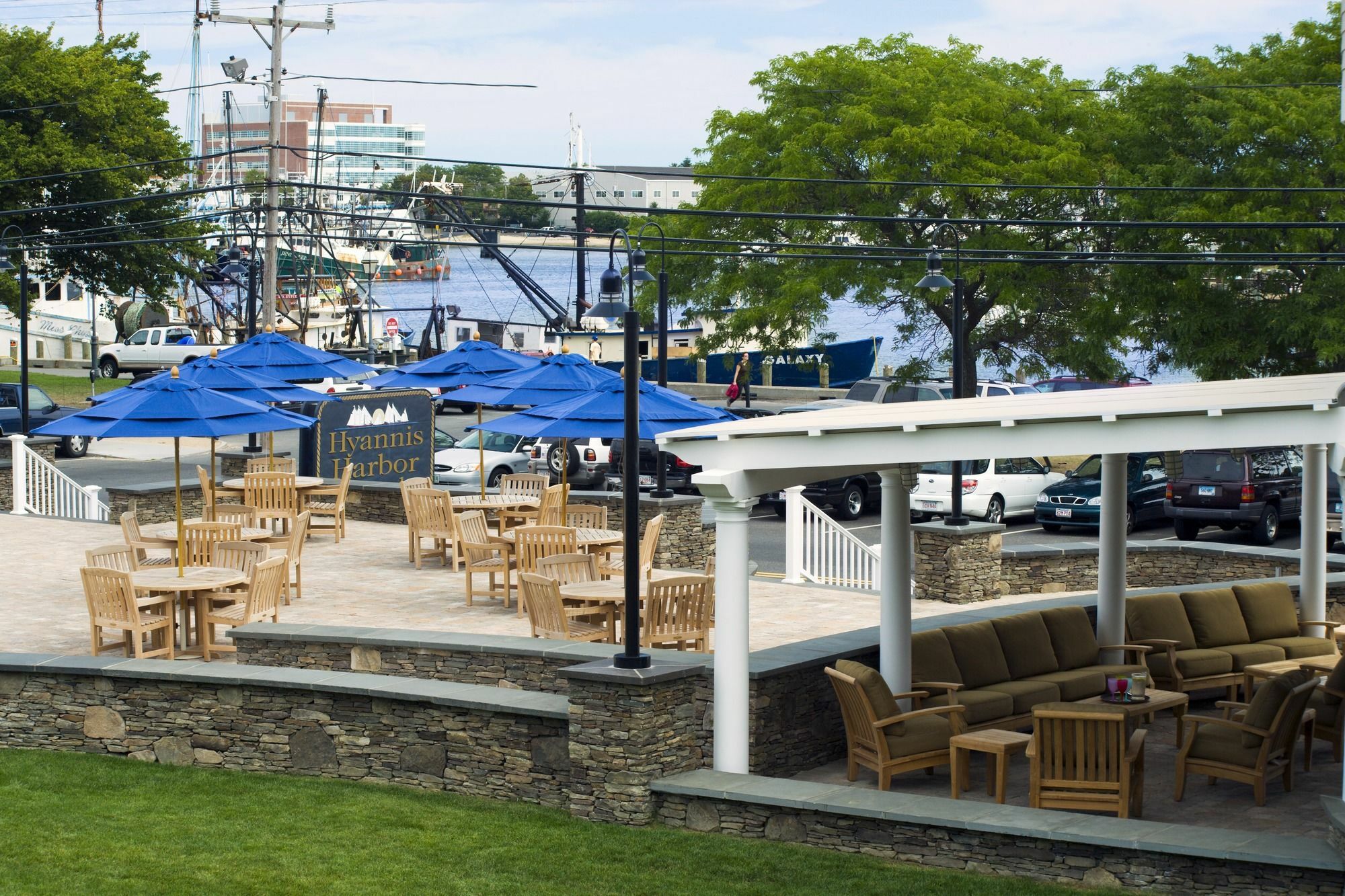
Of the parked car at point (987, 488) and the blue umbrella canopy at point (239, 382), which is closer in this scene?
the blue umbrella canopy at point (239, 382)

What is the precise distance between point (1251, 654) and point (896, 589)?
171 inches

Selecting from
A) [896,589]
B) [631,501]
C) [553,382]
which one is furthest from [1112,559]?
[553,382]

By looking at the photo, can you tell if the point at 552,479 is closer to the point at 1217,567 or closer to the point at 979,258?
the point at 979,258

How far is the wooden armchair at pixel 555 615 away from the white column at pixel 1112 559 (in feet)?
14.1

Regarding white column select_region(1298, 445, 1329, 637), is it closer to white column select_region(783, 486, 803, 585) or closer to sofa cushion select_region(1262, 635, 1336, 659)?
sofa cushion select_region(1262, 635, 1336, 659)

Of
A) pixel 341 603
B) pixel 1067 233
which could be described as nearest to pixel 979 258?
→ pixel 1067 233

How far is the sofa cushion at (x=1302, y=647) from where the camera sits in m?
14.5

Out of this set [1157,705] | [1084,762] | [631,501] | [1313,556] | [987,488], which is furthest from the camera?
[987,488]

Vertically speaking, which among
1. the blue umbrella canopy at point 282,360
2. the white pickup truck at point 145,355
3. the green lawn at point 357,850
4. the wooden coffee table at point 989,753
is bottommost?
the green lawn at point 357,850

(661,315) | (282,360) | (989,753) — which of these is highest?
(661,315)

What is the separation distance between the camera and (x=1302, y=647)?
14.5 m

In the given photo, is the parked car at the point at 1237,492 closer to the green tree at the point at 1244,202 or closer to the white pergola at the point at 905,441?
the green tree at the point at 1244,202

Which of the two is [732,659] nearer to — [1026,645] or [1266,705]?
[1266,705]

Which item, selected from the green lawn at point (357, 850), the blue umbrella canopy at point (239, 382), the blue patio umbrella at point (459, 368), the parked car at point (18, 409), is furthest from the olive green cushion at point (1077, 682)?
the parked car at point (18, 409)
